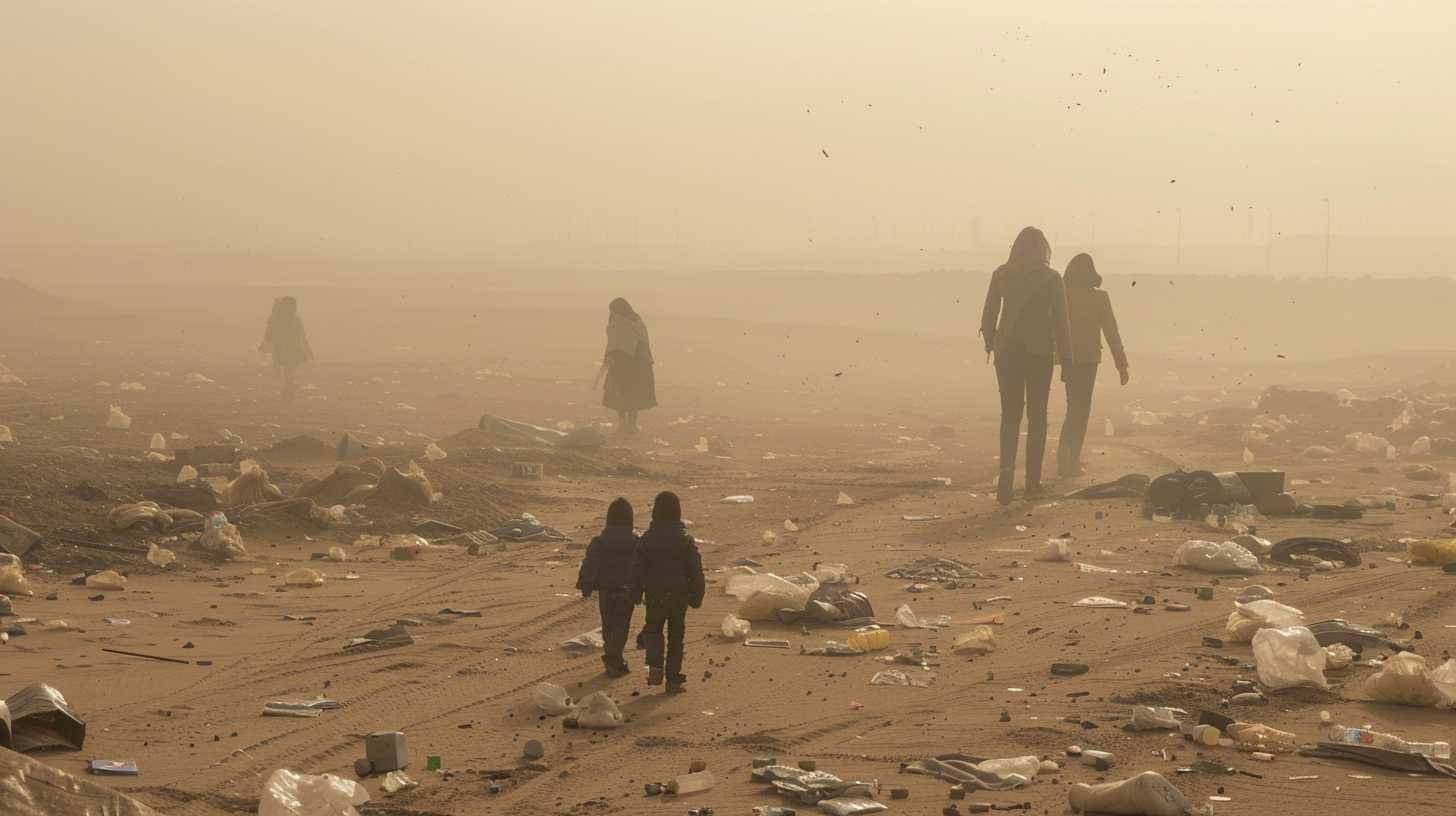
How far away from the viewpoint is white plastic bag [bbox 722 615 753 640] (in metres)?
9.38

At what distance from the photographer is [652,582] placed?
8.27 m

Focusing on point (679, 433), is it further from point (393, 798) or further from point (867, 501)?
point (393, 798)

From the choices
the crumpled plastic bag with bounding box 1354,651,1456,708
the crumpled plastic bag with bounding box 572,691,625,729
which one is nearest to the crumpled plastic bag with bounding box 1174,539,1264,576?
the crumpled plastic bag with bounding box 1354,651,1456,708

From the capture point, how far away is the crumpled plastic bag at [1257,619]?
8.59m

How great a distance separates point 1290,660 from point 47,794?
18.0 feet

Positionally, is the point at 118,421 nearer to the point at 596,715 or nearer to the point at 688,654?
the point at 688,654

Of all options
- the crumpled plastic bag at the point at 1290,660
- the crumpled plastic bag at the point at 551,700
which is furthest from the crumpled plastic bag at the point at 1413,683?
the crumpled plastic bag at the point at 551,700

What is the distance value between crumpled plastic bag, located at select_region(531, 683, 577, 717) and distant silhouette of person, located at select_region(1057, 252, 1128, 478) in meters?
9.84

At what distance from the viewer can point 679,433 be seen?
24859 mm

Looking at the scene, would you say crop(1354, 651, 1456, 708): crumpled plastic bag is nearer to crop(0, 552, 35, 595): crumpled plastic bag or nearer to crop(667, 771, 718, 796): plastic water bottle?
crop(667, 771, 718, 796): plastic water bottle

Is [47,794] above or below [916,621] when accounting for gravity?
above

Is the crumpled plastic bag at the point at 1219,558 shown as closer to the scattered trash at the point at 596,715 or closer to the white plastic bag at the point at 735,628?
the white plastic bag at the point at 735,628

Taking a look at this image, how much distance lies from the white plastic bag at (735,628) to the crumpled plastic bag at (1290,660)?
9.75 ft

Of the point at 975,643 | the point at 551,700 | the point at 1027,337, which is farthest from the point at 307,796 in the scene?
the point at 1027,337
